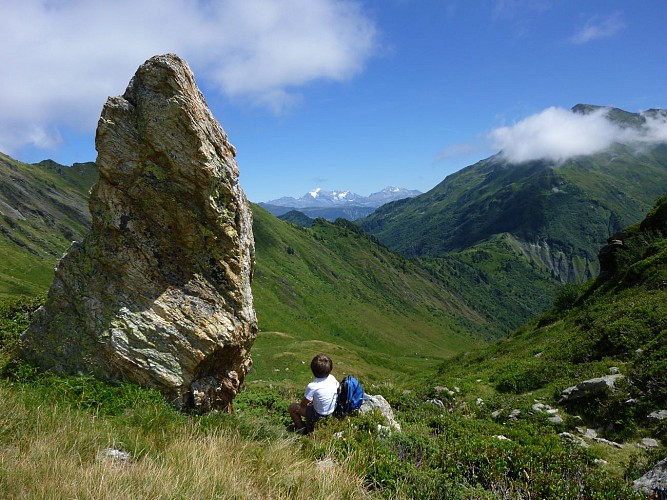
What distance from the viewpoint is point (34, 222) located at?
144125 mm

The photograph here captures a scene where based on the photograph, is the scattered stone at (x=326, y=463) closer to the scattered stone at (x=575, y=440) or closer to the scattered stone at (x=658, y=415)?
the scattered stone at (x=575, y=440)

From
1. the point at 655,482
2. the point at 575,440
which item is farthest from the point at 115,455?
the point at 575,440

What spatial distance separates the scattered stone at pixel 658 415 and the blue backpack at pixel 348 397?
8908 millimetres

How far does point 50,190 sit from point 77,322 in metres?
203

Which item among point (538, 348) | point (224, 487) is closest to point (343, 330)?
point (538, 348)

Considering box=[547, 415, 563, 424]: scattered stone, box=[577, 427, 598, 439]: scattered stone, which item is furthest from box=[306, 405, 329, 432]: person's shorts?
box=[547, 415, 563, 424]: scattered stone

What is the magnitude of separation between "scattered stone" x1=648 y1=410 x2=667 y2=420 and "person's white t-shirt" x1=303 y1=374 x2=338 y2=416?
960 cm

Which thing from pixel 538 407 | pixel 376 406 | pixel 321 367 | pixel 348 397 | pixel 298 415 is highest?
pixel 321 367

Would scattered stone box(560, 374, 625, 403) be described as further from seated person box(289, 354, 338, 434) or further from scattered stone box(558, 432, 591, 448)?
seated person box(289, 354, 338, 434)

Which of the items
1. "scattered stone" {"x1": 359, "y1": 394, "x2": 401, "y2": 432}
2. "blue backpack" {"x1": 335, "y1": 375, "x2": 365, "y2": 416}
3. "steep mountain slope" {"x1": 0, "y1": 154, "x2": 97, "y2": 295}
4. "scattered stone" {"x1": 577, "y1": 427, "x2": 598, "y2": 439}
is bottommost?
"scattered stone" {"x1": 577, "y1": 427, "x2": 598, "y2": 439}

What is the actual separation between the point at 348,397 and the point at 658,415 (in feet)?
30.9

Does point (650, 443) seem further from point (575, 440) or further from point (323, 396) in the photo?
point (323, 396)

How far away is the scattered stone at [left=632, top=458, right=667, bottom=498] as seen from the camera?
281 inches

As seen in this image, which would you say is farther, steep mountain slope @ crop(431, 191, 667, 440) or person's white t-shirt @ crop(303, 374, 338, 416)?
steep mountain slope @ crop(431, 191, 667, 440)
